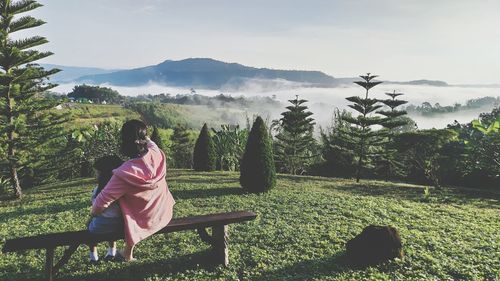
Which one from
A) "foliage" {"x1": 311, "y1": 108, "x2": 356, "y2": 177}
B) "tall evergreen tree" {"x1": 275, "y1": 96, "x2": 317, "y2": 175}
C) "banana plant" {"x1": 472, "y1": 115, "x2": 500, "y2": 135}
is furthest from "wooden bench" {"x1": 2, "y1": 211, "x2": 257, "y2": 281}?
"foliage" {"x1": 311, "y1": 108, "x2": 356, "y2": 177}

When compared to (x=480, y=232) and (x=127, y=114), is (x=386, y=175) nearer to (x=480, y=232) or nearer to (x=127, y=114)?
(x=480, y=232)

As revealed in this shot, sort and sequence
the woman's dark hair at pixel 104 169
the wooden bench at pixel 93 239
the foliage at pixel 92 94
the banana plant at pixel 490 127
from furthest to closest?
1. the foliage at pixel 92 94
2. the woman's dark hair at pixel 104 169
3. the wooden bench at pixel 93 239
4. the banana plant at pixel 490 127

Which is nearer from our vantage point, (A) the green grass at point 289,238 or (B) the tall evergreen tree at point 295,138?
(A) the green grass at point 289,238

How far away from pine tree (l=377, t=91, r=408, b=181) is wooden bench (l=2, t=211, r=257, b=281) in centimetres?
1957

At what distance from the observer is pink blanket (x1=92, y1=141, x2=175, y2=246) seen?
16.5 ft

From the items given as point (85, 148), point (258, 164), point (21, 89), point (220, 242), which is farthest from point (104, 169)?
point (85, 148)

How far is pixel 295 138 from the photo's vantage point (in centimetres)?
2952

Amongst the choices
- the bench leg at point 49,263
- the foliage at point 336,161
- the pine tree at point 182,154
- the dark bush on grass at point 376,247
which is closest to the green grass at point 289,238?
the dark bush on grass at point 376,247

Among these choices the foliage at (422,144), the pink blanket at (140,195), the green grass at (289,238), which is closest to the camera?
the pink blanket at (140,195)

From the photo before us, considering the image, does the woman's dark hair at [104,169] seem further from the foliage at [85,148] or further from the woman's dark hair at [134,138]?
the foliage at [85,148]

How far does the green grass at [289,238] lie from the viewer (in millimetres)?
6062

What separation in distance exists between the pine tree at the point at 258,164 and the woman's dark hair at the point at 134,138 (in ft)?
28.2

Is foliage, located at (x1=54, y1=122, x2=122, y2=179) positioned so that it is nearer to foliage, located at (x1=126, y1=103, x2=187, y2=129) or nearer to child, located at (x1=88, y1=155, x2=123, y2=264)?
child, located at (x1=88, y1=155, x2=123, y2=264)

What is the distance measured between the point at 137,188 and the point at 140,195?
5.9 inches
